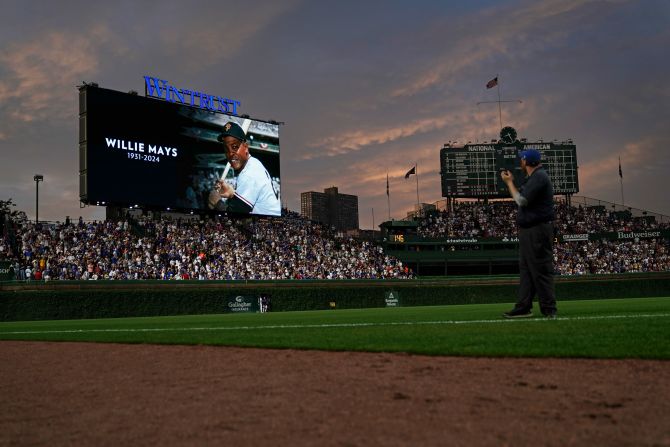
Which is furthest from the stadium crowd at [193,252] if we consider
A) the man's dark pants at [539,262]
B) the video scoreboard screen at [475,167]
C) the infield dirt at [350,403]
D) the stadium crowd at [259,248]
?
the infield dirt at [350,403]

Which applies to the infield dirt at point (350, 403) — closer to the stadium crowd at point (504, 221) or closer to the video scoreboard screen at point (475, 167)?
the stadium crowd at point (504, 221)

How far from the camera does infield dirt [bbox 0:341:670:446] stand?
10.5ft

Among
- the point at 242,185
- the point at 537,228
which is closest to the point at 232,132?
the point at 242,185

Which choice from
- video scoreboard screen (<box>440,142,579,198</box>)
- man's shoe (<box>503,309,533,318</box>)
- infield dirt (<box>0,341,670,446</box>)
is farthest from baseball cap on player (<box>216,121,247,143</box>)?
infield dirt (<box>0,341,670,446</box>)

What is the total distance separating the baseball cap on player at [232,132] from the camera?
144 feet

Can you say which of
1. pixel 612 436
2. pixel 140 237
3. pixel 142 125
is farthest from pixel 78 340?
pixel 142 125

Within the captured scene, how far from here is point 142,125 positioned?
39.2 m

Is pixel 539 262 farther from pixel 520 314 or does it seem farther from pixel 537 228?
pixel 520 314

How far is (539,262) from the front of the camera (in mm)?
8023

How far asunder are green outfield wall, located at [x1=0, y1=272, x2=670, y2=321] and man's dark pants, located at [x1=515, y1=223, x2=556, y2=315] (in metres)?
25.7

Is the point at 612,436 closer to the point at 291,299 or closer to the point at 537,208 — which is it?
the point at 537,208

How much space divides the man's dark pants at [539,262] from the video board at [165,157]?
3257 cm

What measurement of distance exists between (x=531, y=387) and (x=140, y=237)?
3617 centimetres

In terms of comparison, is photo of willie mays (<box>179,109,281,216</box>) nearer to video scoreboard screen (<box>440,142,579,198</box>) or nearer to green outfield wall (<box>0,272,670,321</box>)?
green outfield wall (<box>0,272,670,321</box>)
